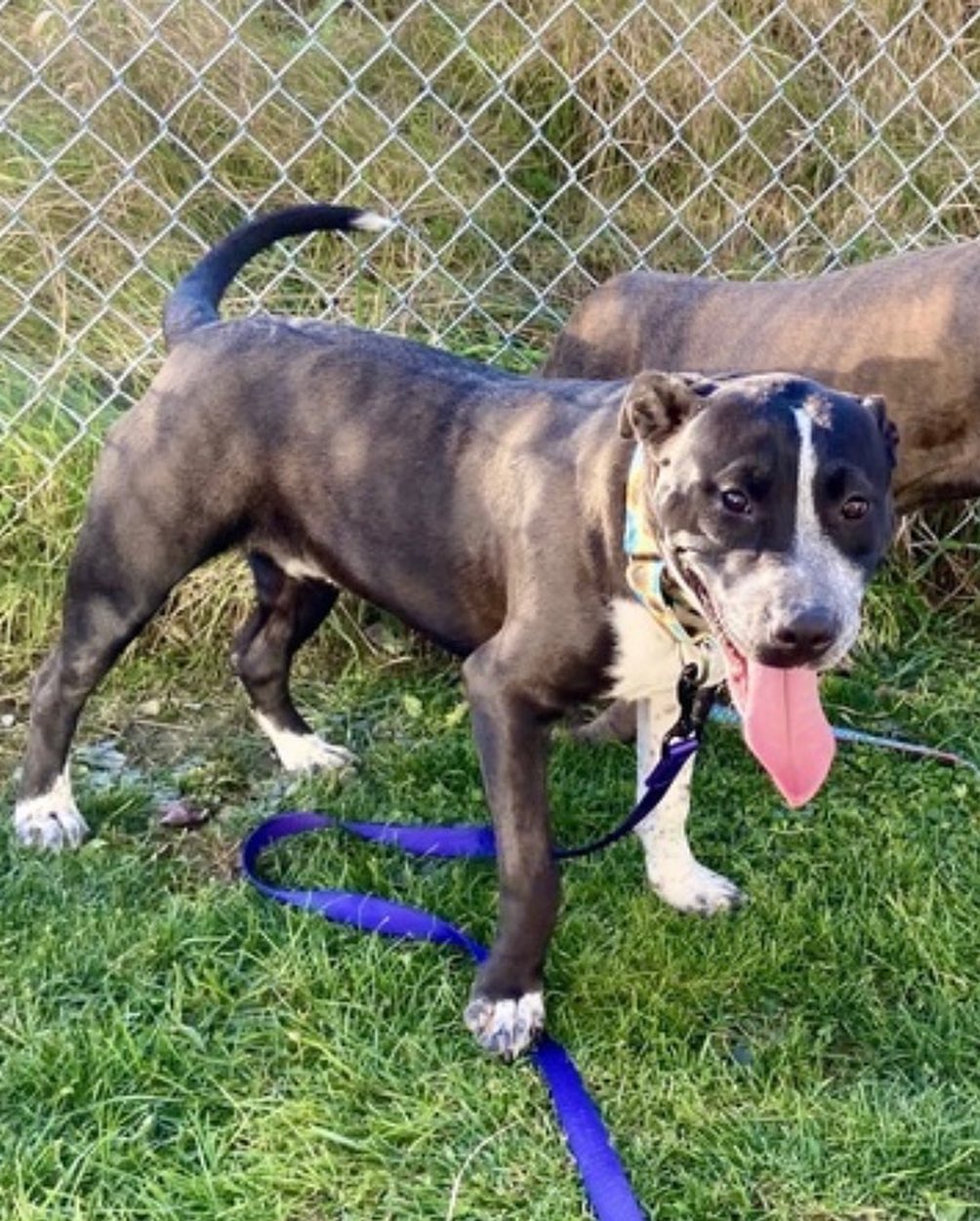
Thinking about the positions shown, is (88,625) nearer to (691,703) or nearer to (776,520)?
(691,703)

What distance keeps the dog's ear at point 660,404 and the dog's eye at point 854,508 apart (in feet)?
0.93

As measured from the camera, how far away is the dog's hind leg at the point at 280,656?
4066 millimetres

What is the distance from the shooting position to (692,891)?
355cm

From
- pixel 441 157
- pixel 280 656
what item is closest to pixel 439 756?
pixel 280 656

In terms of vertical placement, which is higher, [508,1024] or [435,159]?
[435,159]

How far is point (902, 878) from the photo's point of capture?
365cm

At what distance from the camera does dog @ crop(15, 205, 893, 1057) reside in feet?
8.98

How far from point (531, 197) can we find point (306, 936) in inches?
108

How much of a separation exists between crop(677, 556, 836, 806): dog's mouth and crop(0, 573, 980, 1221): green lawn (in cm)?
59

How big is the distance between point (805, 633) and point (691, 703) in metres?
0.58

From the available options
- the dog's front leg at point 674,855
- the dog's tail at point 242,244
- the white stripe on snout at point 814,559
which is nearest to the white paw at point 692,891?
the dog's front leg at point 674,855

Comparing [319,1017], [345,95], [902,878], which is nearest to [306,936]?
[319,1017]

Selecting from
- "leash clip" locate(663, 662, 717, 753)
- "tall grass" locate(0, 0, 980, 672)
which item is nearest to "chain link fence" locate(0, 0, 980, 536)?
"tall grass" locate(0, 0, 980, 672)

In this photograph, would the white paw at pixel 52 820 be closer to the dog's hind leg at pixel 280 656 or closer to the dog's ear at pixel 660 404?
the dog's hind leg at pixel 280 656
